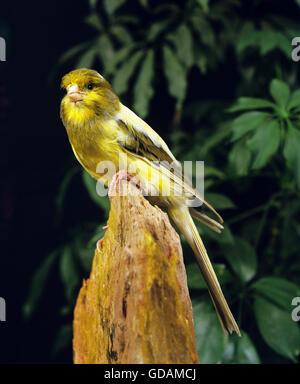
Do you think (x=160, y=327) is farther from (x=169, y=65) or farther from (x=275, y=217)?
(x=275, y=217)

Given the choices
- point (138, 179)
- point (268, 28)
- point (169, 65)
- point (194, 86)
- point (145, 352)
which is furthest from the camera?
point (194, 86)

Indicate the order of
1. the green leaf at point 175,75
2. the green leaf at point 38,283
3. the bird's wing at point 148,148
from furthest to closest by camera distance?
the green leaf at point 38,283 → the green leaf at point 175,75 → the bird's wing at point 148,148

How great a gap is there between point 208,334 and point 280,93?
51 cm

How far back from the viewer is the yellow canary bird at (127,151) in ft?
2.29

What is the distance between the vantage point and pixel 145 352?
0.61 meters

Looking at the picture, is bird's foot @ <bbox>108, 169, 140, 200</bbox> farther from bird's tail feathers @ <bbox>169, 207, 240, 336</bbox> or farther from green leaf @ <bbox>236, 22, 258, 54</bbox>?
green leaf @ <bbox>236, 22, 258, 54</bbox>

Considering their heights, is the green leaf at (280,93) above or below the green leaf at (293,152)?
above

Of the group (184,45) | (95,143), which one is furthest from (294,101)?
(95,143)

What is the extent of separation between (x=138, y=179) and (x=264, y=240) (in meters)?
0.65

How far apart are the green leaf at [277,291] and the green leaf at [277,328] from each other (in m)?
0.01

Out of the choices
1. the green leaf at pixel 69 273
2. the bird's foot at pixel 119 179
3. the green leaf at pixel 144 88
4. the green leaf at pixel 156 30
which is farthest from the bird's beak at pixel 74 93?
the green leaf at pixel 69 273

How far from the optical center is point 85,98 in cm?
69

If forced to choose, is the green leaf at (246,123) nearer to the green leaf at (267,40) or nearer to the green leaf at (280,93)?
the green leaf at (280,93)
